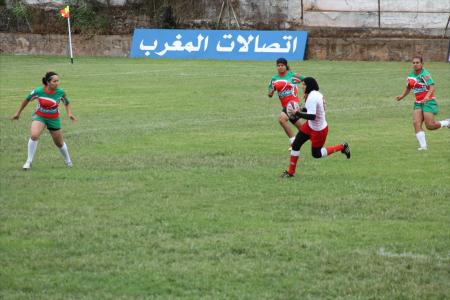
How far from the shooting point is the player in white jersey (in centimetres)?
1425

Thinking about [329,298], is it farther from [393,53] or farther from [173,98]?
[393,53]

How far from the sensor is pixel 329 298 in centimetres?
785

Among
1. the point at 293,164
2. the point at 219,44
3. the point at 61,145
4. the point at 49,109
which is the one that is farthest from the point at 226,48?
the point at 293,164

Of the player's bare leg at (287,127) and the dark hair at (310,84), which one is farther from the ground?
the dark hair at (310,84)

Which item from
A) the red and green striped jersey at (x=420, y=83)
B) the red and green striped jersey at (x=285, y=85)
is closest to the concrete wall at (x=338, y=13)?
the red and green striped jersey at (x=420, y=83)

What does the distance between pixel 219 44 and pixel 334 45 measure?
237 inches

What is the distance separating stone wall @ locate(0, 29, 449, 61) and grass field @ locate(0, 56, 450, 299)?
18.5 metres

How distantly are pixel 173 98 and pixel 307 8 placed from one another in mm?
21552

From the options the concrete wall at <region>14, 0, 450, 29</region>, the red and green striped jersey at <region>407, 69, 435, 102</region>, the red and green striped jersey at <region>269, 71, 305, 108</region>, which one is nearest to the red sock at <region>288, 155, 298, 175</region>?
the red and green striped jersey at <region>269, 71, 305, 108</region>

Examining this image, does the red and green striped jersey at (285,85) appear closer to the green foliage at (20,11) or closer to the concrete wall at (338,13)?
the concrete wall at (338,13)

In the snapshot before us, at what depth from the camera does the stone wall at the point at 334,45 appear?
42375 millimetres

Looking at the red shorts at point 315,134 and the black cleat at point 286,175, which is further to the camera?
the red shorts at point 315,134

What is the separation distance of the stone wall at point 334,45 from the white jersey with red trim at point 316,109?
2860 cm

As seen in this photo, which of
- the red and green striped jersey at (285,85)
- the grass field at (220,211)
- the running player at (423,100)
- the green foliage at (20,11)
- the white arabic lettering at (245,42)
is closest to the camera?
the grass field at (220,211)
